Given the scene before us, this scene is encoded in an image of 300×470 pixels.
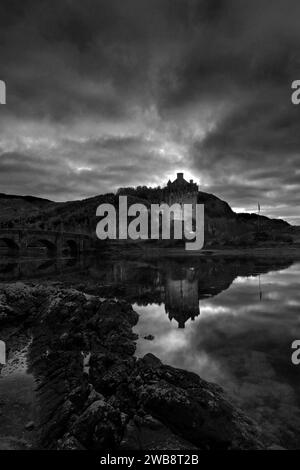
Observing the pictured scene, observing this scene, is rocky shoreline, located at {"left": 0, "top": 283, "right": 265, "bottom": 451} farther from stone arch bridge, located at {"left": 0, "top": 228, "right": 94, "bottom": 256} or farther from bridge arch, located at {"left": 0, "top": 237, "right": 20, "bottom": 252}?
bridge arch, located at {"left": 0, "top": 237, "right": 20, "bottom": 252}

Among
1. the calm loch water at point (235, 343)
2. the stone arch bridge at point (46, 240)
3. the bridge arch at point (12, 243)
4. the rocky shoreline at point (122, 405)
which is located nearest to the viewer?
the rocky shoreline at point (122, 405)

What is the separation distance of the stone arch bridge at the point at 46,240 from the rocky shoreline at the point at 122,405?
245ft

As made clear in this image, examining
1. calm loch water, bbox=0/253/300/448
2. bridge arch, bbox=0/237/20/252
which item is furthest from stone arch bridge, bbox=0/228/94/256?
calm loch water, bbox=0/253/300/448

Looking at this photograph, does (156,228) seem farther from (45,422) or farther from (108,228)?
(45,422)

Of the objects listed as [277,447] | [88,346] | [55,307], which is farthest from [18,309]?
[277,447]

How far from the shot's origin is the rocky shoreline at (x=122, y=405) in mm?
6484

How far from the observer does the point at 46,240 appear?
9194 centimetres

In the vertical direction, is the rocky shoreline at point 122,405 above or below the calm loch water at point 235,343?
above

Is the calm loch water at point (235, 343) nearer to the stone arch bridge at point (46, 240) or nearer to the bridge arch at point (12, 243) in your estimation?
the stone arch bridge at point (46, 240)

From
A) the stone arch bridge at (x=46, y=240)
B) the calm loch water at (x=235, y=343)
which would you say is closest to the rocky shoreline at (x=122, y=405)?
the calm loch water at (x=235, y=343)

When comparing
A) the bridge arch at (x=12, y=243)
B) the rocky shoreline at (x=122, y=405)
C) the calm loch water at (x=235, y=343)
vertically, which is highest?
the bridge arch at (x=12, y=243)

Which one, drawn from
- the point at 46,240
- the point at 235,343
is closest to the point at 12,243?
the point at 46,240

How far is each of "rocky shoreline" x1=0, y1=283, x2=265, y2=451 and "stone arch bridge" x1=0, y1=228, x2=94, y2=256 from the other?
74741 millimetres

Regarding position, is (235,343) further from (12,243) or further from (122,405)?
(12,243)
